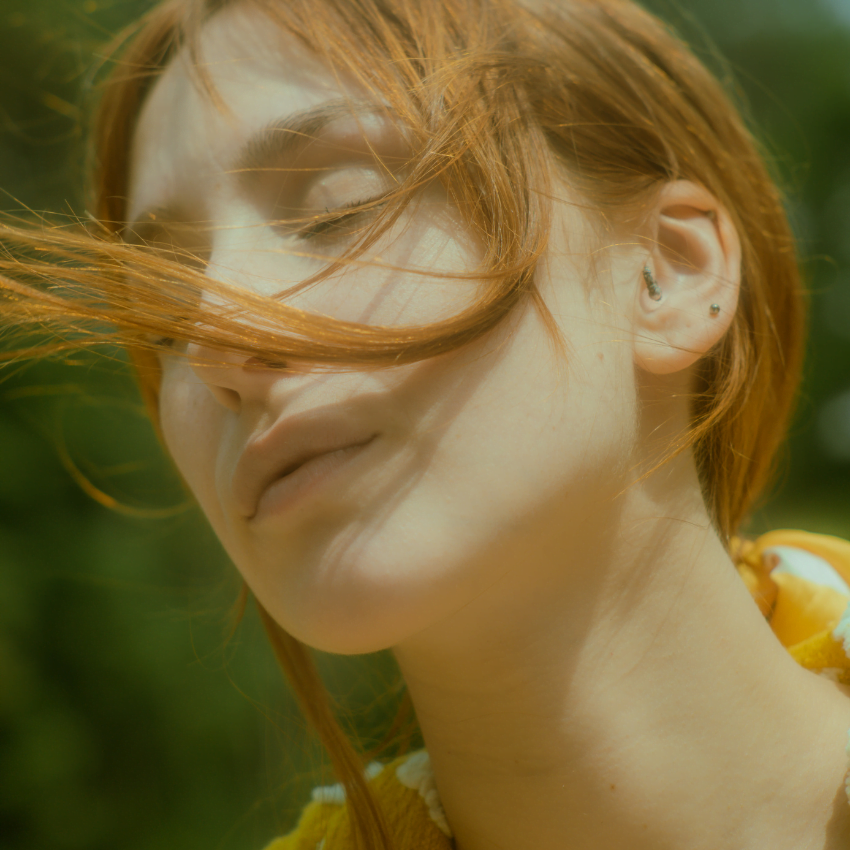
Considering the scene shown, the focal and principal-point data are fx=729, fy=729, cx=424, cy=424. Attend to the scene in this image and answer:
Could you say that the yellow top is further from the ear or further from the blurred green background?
the blurred green background

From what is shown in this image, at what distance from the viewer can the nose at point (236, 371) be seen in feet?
2.92

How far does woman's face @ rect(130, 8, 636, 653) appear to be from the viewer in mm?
859

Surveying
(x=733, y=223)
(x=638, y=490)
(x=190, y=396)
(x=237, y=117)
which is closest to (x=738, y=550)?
(x=638, y=490)

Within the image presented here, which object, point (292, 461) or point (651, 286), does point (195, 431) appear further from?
point (651, 286)

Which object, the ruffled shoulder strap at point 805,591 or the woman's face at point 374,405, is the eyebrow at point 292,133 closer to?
the woman's face at point 374,405

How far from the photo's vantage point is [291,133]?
95cm

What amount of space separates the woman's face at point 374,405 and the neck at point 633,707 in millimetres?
86

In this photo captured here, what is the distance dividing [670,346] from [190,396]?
26.9 inches

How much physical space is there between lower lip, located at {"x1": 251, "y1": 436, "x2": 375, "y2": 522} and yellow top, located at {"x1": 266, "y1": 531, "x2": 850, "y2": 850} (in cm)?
65

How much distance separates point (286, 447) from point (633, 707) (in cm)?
58

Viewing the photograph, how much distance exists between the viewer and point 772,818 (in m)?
0.96

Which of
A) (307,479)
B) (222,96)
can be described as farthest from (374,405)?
(222,96)

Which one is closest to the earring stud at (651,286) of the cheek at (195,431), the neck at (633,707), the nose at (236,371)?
the neck at (633,707)

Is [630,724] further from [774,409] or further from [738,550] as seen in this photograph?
[774,409]
